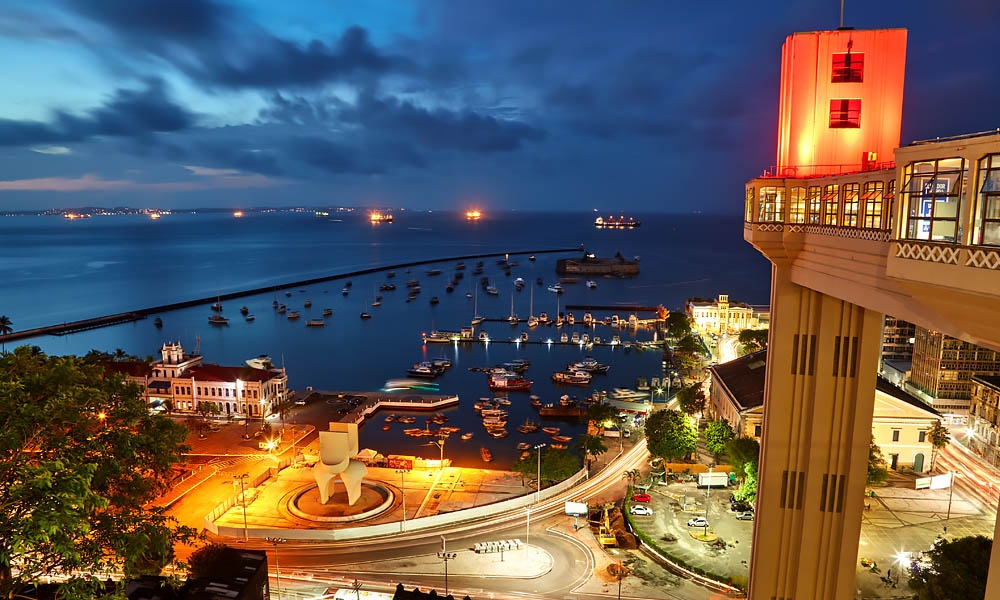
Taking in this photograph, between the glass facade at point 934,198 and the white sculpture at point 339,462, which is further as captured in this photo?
the white sculpture at point 339,462

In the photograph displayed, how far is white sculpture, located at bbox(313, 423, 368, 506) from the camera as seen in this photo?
3119 cm

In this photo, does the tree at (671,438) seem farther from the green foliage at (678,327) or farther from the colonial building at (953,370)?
the green foliage at (678,327)

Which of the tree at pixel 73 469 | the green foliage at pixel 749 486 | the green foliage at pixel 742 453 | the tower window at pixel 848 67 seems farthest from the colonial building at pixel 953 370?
the tree at pixel 73 469

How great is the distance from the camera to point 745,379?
4475cm

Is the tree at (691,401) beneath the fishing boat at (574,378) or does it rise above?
above

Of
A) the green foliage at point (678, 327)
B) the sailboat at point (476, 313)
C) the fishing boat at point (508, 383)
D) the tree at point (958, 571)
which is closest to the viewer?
the tree at point (958, 571)

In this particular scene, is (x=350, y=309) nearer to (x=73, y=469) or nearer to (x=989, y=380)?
(x=989, y=380)

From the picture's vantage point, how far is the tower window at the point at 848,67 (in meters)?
12.9

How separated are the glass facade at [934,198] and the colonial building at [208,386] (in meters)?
52.6

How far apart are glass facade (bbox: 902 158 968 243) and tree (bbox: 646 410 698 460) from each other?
30231 millimetres

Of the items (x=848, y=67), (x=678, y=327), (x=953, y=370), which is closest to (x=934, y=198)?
(x=848, y=67)

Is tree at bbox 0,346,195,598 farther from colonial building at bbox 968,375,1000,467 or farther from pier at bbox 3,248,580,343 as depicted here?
pier at bbox 3,248,580,343

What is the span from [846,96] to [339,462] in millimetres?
27706

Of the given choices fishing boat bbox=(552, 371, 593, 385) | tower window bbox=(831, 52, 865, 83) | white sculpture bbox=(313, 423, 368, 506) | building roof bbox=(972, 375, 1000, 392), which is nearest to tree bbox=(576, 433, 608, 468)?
white sculpture bbox=(313, 423, 368, 506)
